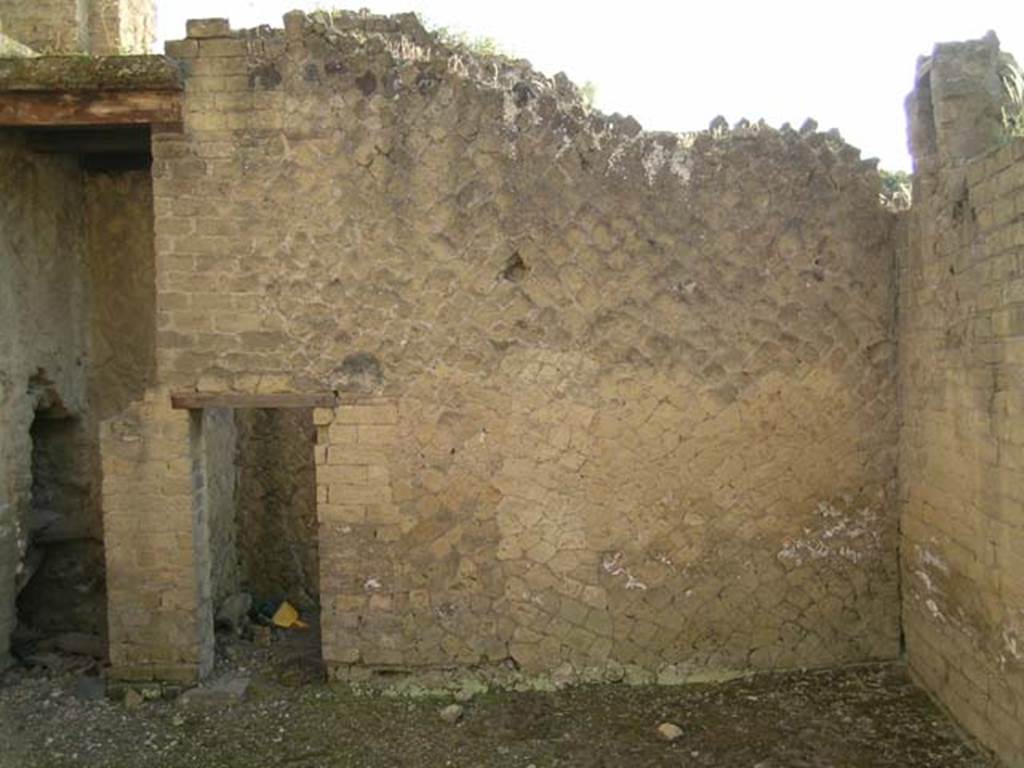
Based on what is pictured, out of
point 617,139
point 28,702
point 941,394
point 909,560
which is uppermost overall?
point 617,139

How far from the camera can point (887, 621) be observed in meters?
6.61

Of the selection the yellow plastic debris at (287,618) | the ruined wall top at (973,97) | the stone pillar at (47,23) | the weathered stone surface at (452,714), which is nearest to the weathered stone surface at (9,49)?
the stone pillar at (47,23)

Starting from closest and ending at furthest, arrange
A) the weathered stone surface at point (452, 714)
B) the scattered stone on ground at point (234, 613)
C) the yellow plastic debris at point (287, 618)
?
the weathered stone surface at point (452, 714) < the scattered stone on ground at point (234, 613) < the yellow plastic debris at point (287, 618)

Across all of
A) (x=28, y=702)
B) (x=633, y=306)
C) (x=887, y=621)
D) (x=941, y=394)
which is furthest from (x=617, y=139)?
(x=28, y=702)

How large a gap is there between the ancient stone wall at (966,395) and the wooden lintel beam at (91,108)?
4581mm

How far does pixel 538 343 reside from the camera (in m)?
6.52

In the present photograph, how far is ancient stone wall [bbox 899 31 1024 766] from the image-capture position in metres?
5.00

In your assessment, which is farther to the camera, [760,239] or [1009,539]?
[760,239]

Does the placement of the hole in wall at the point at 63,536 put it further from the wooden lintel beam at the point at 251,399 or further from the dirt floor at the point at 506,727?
the wooden lintel beam at the point at 251,399

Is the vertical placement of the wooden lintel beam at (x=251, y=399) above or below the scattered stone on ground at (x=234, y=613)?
above

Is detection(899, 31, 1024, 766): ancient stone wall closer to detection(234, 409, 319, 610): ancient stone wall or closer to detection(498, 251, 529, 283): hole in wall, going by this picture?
detection(498, 251, 529, 283): hole in wall

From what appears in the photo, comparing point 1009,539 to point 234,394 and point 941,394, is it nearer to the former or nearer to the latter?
point 941,394

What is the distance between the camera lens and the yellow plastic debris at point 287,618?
8.02 metres

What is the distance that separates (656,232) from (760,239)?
66cm
